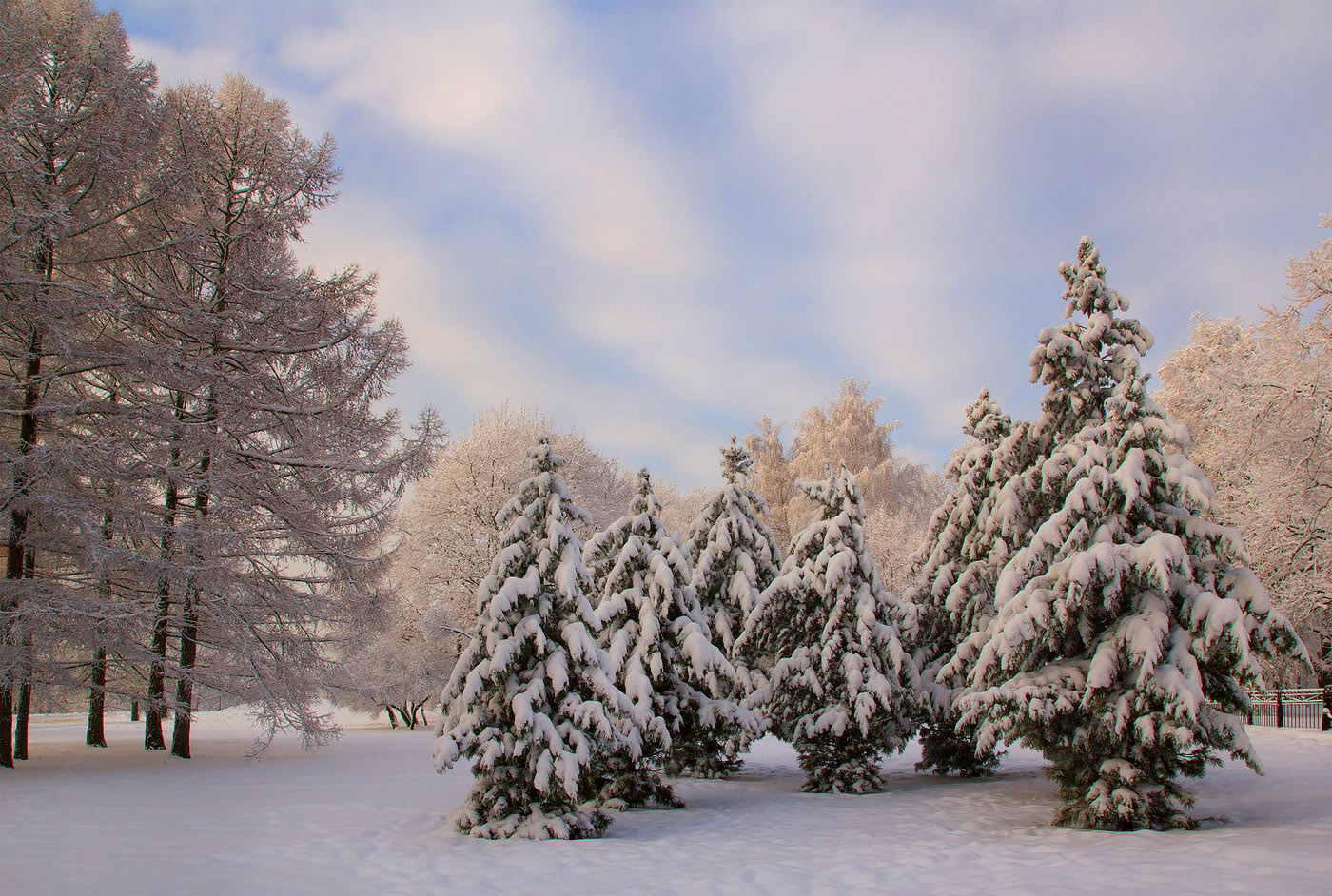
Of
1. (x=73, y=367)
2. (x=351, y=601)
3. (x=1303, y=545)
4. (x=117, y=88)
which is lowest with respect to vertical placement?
(x=351, y=601)

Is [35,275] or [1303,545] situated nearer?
[35,275]

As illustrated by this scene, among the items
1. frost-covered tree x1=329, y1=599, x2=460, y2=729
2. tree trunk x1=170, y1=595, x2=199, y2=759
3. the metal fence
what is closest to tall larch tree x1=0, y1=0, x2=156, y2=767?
tree trunk x1=170, y1=595, x2=199, y2=759

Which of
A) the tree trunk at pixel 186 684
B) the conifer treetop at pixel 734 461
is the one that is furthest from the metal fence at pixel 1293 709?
the tree trunk at pixel 186 684

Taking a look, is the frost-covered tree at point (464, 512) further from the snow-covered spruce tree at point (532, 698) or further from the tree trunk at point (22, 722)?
the snow-covered spruce tree at point (532, 698)

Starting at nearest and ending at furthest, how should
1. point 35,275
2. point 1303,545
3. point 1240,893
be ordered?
point 1240,893
point 35,275
point 1303,545

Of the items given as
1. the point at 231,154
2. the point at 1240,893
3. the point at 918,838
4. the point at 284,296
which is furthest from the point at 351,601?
the point at 1240,893

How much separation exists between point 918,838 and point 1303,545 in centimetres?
1435

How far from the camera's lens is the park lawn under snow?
731 cm

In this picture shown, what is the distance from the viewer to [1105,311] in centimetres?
1131

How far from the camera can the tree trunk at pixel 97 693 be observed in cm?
1455

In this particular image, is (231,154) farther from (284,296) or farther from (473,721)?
(473,721)

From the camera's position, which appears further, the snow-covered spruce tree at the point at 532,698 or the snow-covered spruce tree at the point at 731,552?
the snow-covered spruce tree at the point at 731,552

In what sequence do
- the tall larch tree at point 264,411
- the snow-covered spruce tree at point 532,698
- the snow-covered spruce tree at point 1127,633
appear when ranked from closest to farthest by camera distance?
the snow-covered spruce tree at point 1127,633
the snow-covered spruce tree at point 532,698
the tall larch tree at point 264,411

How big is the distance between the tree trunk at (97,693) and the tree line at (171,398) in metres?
0.10
